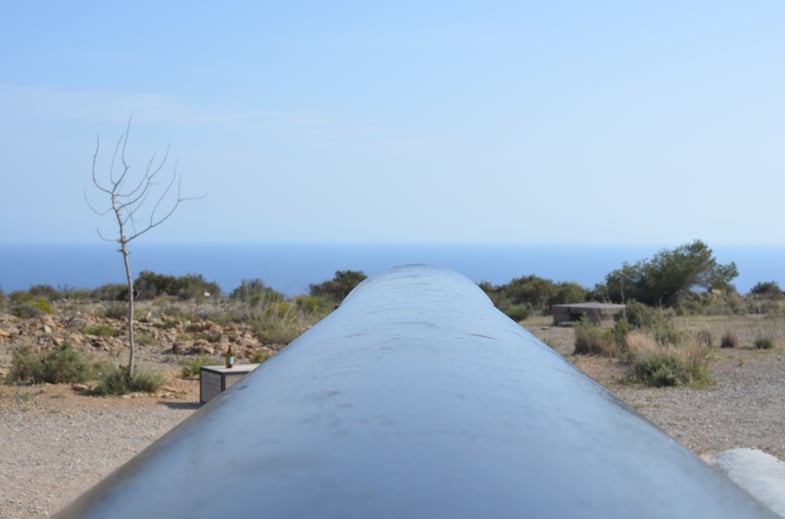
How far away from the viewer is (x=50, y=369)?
13.3 meters

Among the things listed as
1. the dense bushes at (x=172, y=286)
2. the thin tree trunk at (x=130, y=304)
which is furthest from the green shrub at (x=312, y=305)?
the thin tree trunk at (x=130, y=304)

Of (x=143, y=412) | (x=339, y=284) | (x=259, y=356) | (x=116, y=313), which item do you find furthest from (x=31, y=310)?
(x=339, y=284)

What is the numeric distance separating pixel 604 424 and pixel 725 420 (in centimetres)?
1005

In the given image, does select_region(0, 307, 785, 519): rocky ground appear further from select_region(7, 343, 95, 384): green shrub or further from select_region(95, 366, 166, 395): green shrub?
select_region(7, 343, 95, 384): green shrub

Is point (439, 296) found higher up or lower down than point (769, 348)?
higher up

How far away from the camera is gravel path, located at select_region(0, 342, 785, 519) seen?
772 centimetres

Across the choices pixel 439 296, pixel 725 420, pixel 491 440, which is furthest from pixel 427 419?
pixel 725 420

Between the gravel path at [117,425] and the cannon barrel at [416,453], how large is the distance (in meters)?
5.86

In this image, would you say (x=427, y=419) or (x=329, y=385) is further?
(x=329, y=385)

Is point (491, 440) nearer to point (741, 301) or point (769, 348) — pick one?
point (769, 348)

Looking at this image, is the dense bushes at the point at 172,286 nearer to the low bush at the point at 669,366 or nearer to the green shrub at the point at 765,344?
the green shrub at the point at 765,344

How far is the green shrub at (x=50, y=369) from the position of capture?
13.3 m

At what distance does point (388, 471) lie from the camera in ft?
3.39

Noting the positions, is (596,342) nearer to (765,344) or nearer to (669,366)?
(765,344)
